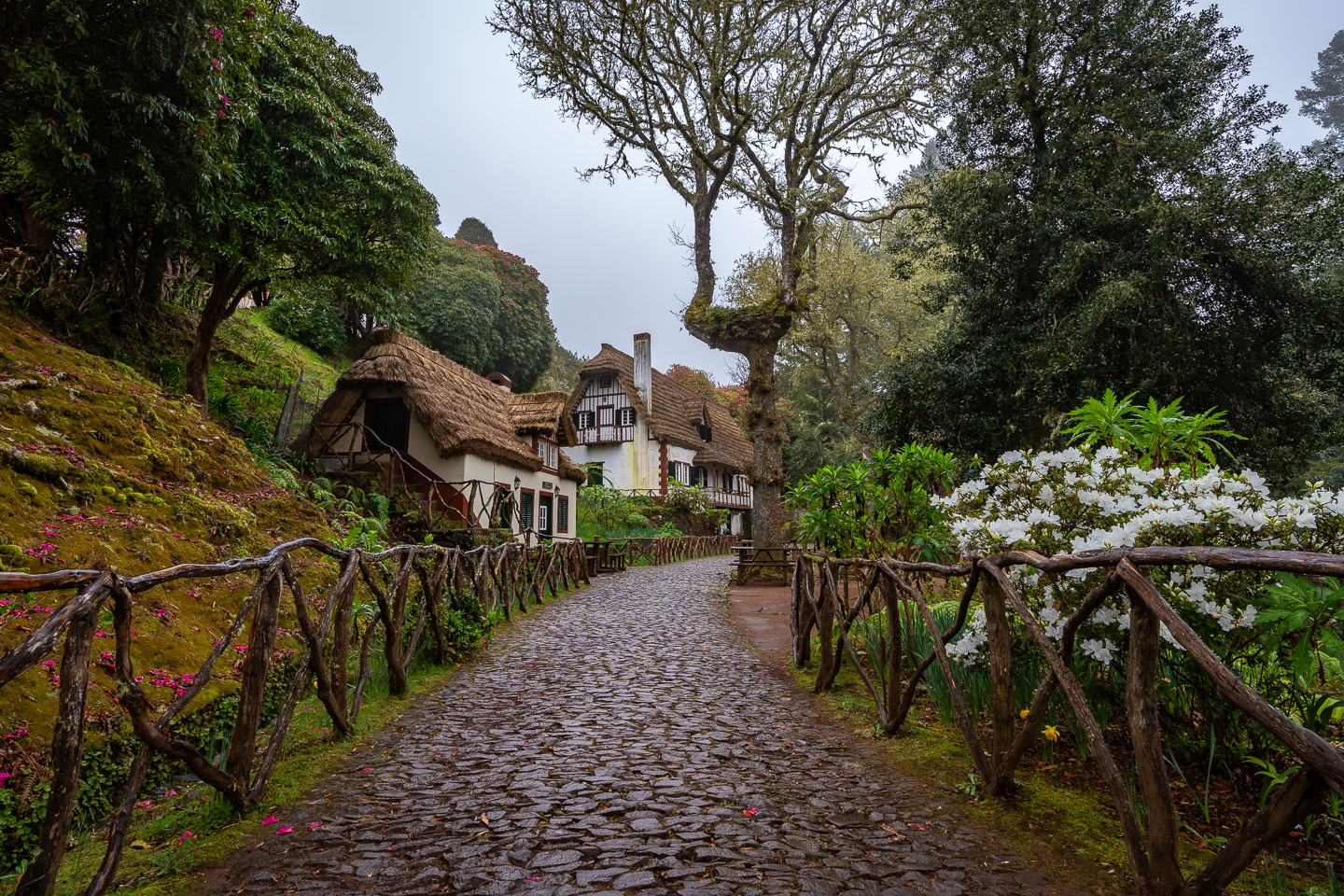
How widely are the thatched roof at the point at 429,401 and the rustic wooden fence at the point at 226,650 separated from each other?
10.7 meters

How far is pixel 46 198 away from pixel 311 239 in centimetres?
365

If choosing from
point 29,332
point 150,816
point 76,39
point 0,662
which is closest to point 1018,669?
point 0,662

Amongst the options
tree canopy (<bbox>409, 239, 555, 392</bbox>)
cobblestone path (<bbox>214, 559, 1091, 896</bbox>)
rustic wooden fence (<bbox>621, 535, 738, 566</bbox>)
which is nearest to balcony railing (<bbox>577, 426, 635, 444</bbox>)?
tree canopy (<bbox>409, 239, 555, 392</bbox>)

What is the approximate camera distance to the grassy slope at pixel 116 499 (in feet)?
13.9

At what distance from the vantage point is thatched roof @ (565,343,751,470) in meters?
33.2

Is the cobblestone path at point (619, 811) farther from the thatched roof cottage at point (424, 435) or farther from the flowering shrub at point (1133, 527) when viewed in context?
the thatched roof cottage at point (424, 435)

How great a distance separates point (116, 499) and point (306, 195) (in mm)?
8587

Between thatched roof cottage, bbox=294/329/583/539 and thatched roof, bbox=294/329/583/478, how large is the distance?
0.08ft

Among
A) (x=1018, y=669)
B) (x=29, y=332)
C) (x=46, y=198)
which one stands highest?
(x=46, y=198)

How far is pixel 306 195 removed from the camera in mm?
12641

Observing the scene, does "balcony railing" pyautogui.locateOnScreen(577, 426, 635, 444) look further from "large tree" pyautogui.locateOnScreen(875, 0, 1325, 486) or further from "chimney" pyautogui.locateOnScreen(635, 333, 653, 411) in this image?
"large tree" pyautogui.locateOnScreen(875, 0, 1325, 486)

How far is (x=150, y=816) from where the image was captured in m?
3.37

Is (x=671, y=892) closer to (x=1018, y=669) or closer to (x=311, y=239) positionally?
(x=1018, y=669)

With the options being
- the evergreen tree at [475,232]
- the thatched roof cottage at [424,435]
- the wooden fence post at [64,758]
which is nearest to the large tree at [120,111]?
the thatched roof cottage at [424,435]
